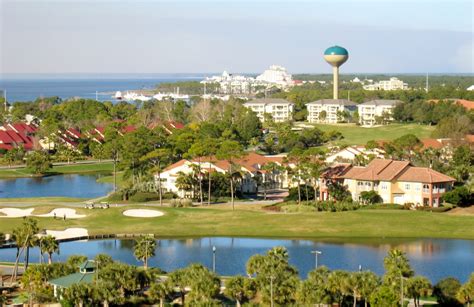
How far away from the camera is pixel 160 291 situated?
4378cm

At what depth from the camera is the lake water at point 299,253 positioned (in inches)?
2169

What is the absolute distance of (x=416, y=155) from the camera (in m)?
90.9

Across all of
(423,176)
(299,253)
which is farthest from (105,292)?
(423,176)

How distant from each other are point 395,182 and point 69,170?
47530 mm

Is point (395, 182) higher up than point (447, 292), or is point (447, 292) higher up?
point (395, 182)

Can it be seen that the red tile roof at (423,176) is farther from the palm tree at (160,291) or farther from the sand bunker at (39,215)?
the palm tree at (160,291)

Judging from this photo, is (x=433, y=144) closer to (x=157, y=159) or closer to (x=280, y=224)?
(x=157, y=159)

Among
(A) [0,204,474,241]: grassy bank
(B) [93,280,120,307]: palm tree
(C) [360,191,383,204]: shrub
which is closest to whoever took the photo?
(B) [93,280,120,307]: palm tree

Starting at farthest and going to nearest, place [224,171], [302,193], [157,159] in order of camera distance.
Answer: [157,159], [224,171], [302,193]

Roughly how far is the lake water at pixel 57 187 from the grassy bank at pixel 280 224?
55.4ft

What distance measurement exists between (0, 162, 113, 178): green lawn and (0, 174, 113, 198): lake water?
248 centimetres

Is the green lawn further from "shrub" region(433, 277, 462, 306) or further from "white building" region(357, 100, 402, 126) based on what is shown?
"shrub" region(433, 277, 462, 306)

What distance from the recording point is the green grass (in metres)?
132

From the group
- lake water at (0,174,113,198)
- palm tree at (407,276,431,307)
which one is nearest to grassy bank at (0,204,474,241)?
lake water at (0,174,113,198)
